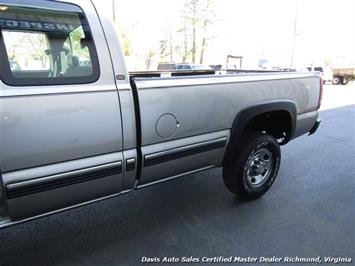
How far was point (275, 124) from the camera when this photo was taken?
3941mm

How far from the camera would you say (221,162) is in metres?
3.27

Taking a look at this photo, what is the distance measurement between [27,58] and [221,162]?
205 centimetres

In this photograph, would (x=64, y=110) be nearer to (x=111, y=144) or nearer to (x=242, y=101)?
(x=111, y=144)

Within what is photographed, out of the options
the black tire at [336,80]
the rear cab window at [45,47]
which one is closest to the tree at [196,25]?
the black tire at [336,80]

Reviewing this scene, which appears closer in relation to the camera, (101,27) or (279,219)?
(101,27)

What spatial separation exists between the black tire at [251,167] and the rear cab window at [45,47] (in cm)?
178

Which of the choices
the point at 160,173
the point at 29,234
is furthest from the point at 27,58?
the point at 29,234

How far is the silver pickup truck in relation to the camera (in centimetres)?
192

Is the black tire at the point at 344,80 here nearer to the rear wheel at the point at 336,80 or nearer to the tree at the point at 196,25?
the rear wheel at the point at 336,80

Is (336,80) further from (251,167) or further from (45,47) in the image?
(45,47)

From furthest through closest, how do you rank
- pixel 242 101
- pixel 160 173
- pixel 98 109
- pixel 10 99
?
pixel 242 101 → pixel 160 173 → pixel 98 109 → pixel 10 99

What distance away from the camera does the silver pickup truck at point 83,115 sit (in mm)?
1916

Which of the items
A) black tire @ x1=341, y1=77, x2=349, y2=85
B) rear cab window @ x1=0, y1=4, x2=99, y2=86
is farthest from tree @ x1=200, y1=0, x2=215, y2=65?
rear cab window @ x1=0, y1=4, x2=99, y2=86

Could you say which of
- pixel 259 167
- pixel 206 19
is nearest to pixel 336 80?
pixel 206 19
